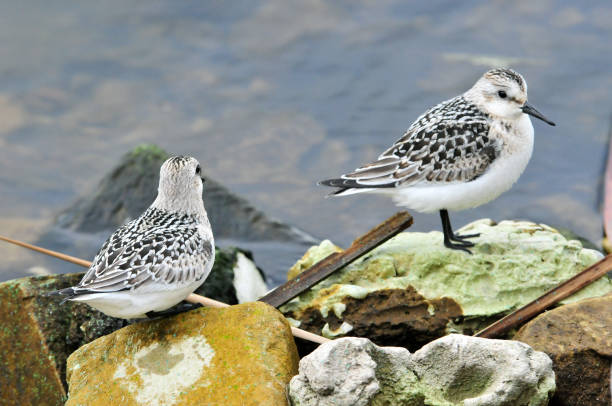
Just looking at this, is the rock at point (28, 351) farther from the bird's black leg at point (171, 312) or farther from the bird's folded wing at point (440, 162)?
the bird's folded wing at point (440, 162)

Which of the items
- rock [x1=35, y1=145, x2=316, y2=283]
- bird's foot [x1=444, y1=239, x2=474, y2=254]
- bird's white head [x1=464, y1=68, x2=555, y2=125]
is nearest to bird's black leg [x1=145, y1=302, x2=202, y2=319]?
bird's foot [x1=444, y1=239, x2=474, y2=254]

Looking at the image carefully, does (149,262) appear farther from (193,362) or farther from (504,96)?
(504,96)

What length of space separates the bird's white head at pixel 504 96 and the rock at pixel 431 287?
1109 mm

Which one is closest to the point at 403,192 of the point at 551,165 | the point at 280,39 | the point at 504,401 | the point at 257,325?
the point at 257,325

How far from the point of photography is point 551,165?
449 inches

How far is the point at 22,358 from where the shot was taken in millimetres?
6539

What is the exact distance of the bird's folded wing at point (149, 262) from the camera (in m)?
5.60

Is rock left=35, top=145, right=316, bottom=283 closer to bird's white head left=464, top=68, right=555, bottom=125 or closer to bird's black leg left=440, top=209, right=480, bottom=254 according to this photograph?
bird's black leg left=440, top=209, right=480, bottom=254

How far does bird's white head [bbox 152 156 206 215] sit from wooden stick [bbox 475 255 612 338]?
2.44m

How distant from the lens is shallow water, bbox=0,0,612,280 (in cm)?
1136

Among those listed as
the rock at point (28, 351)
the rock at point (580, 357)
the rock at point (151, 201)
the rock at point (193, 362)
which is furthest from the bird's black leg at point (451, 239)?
the rock at point (28, 351)

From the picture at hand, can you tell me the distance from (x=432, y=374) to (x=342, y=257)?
1980 millimetres

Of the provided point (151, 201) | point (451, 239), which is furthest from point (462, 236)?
point (151, 201)

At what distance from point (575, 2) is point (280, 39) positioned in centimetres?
487
